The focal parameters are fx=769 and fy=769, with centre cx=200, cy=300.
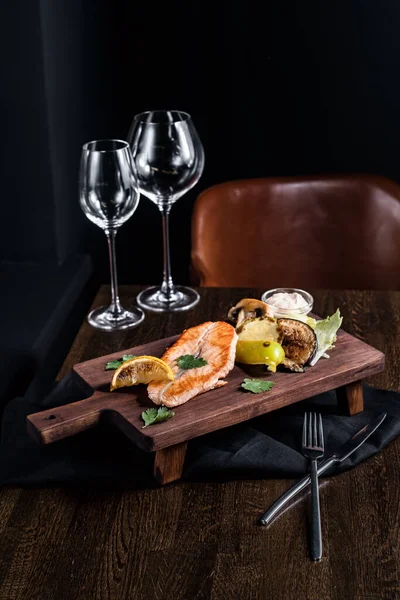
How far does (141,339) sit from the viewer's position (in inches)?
59.1

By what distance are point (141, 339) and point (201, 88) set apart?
1459 millimetres

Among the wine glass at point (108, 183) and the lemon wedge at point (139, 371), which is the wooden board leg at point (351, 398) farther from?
the wine glass at point (108, 183)

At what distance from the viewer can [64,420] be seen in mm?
1051

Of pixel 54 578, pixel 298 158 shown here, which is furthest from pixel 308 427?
pixel 298 158

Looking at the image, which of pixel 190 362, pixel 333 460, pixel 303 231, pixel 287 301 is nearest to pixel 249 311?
pixel 287 301

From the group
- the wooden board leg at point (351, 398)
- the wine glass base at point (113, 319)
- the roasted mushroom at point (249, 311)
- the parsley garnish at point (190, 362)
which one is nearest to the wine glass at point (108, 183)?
the wine glass base at point (113, 319)

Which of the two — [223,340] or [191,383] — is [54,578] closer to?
[191,383]

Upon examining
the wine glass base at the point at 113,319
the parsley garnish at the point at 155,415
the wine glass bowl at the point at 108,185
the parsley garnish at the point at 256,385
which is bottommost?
the wine glass base at the point at 113,319

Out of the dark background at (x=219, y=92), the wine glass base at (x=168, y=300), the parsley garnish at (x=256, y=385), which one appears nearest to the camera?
the parsley garnish at (x=256, y=385)

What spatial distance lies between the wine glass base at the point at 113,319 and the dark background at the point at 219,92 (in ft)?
2.59

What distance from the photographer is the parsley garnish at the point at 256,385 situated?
1.10m

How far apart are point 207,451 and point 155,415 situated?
0.36 feet

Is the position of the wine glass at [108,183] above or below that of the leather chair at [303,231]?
above

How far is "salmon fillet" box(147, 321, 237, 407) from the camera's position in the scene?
1065mm
